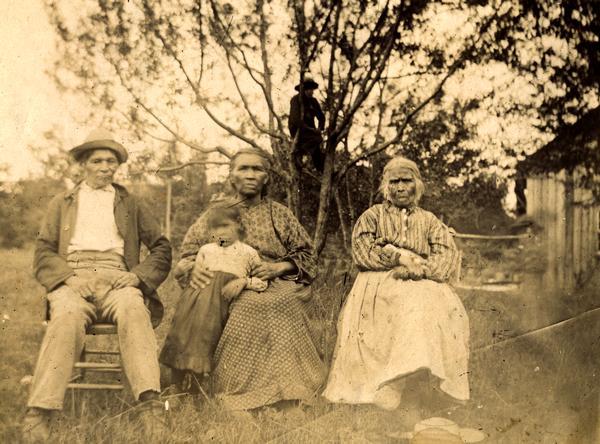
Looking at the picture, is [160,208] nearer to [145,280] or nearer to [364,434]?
[145,280]

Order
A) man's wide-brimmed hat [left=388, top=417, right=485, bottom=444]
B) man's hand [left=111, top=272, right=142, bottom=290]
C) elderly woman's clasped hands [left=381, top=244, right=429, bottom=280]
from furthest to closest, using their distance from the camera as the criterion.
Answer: elderly woman's clasped hands [left=381, top=244, right=429, bottom=280]
man's hand [left=111, top=272, right=142, bottom=290]
man's wide-brimmed hat [left=388, top=417, right=485, bottom=444]

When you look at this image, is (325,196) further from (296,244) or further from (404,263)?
(404,263)

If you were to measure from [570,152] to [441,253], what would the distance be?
4.08 feet

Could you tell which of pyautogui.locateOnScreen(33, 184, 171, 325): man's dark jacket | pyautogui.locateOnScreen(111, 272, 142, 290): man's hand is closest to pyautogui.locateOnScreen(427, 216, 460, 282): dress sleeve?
pyautogui.locateOnScreen(33, 184, 171, 325): man's dark jacket

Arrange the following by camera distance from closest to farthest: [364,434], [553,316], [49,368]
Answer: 1. [49,368]
2. [364,434]
3. [553,316]

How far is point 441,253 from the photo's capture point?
12.5ft

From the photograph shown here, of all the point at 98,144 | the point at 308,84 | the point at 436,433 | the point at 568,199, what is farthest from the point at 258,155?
the point at 568,199

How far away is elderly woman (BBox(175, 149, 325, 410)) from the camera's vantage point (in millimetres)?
3482

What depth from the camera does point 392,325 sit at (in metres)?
3.61

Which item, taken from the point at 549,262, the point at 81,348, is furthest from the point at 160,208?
the point at 549,262

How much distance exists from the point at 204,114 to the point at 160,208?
0.62 meters

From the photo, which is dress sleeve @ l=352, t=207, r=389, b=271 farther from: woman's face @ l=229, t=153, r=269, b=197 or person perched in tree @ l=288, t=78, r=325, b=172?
woman's face @ l=229, t=153, r=269, b=197

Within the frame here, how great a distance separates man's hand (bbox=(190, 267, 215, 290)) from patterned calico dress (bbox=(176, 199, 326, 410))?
8 centimetres

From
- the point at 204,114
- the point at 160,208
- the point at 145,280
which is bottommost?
the point at 145,280
